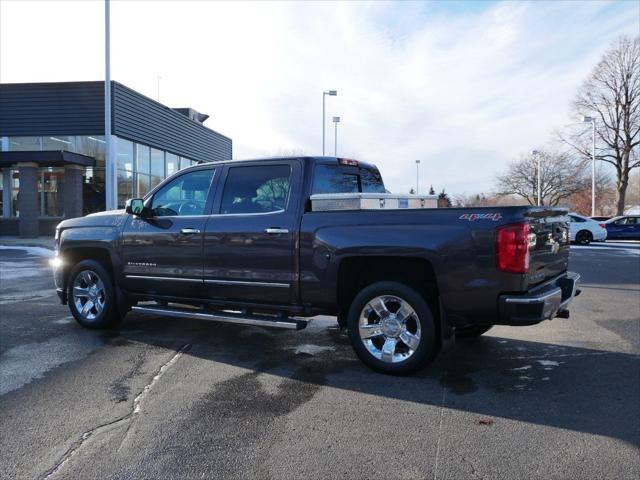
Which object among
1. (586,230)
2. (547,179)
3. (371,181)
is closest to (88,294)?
(371,181)

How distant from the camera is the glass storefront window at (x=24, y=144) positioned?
943 inches

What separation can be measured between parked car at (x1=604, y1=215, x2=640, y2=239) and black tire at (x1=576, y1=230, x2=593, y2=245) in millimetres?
5132

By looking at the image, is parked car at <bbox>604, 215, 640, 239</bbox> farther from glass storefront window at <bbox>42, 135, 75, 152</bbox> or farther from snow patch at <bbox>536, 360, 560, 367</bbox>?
glass storefront window at <bbox>42, 135, 75, 152</bbox>

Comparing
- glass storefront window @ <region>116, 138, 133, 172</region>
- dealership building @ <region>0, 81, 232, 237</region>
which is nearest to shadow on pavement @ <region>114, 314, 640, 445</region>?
dealership building @ <region>0, 81, 232, 237</region>

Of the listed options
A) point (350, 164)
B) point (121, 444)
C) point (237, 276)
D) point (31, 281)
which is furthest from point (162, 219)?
point (31, 281)

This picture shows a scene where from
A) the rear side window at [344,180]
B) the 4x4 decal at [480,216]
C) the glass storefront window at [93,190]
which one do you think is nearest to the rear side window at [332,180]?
the rear side window at [344,180]

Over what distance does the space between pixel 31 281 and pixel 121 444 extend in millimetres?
9114

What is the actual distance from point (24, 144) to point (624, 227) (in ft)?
98.6

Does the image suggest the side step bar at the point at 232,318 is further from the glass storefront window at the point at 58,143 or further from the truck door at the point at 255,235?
the glass storefront window at the point at 58,143

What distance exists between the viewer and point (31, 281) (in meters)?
11.2

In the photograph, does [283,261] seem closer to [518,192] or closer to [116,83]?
[116,83]

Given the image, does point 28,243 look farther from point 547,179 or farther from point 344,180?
point 547,179

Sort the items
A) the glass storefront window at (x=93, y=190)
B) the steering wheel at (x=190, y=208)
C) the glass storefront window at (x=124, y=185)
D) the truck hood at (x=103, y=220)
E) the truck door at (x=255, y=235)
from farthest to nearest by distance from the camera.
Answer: the glass storefront window at (x=124, y=185) → the glass storefront window at (x=93, y=190) → the truck hood at (x=103, y=220) → the steering wheel at (x=190, y=208) → the truck door at (x=255, y=235)

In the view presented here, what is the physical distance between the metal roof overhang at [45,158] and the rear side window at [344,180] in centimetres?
1879
